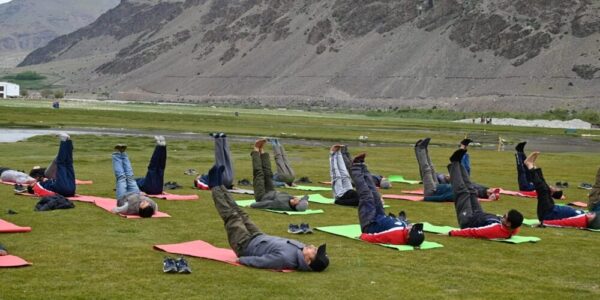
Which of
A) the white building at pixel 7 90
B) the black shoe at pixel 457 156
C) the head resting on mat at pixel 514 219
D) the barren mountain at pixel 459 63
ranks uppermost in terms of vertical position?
the barren mountain at pixel 459 63

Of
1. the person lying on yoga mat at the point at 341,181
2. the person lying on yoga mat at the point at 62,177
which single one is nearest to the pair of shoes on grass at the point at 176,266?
the person lying on yoga mat at the point at 62,177

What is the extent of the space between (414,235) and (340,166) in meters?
6.11

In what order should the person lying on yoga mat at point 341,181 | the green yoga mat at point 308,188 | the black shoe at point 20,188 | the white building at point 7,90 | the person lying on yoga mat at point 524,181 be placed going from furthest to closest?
the white building at point 7,90, the green yoga mat at point 308,188, the person lying on yoga mat at point 524,181, the person lying on yoga mat at point 341,181, the black shoe at point 20,188

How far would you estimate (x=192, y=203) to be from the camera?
19328mm

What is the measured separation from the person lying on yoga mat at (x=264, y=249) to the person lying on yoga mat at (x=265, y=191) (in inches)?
209

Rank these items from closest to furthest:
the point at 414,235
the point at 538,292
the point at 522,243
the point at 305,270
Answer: the point at 538,292
the point at 305,270
the point at 414,235
the point at 522,243

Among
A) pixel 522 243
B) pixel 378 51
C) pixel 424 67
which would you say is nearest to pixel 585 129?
pixel 424 67

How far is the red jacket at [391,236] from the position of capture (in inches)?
562

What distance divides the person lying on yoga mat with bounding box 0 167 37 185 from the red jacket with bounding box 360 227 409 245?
32.5 feet

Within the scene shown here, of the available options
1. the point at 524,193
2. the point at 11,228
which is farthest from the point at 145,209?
the point at 524,193

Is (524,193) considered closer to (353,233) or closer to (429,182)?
(429,182)

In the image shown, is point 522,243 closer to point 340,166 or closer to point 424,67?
point 340,166

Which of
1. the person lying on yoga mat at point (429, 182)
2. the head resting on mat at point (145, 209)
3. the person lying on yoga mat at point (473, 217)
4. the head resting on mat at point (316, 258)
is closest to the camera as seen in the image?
the head resting on mat at point (316, 258)

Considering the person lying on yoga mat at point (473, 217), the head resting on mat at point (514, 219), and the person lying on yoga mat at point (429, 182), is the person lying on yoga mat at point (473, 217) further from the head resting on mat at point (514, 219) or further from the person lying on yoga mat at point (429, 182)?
the person lying on yoga mat at point (429, 182)
